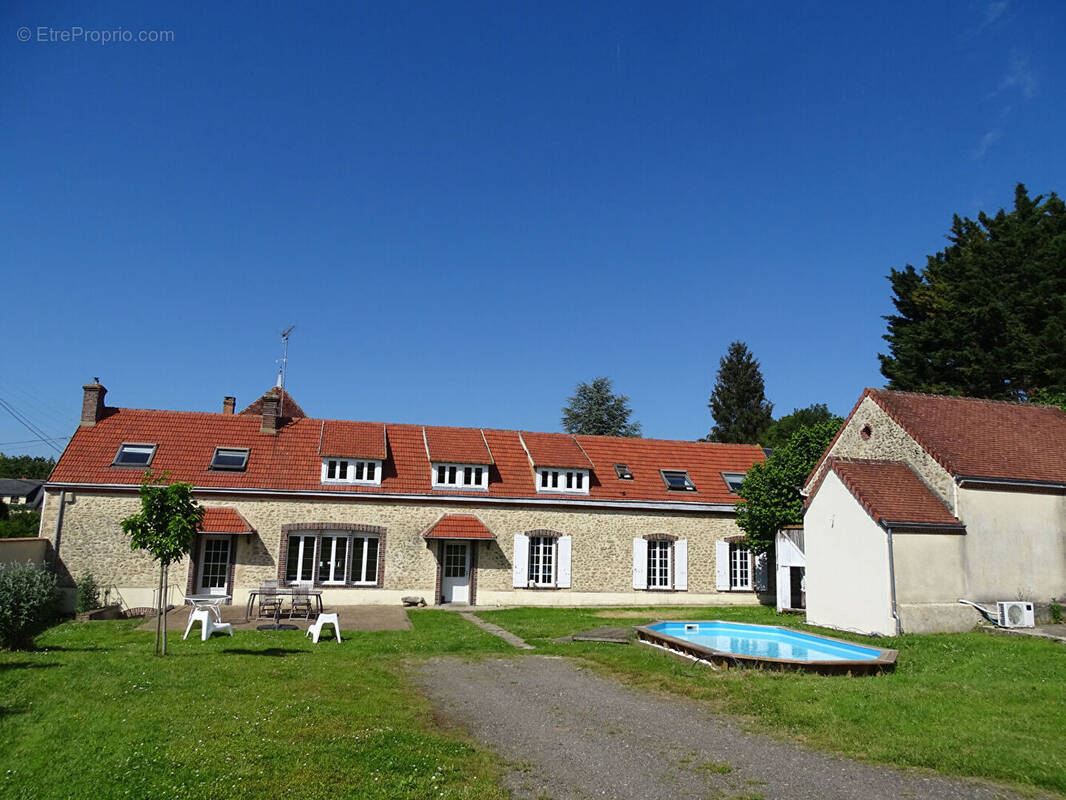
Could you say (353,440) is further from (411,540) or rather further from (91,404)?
(91,404)

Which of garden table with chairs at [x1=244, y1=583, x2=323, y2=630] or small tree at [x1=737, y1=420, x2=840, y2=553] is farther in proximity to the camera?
small tree at [x1=737, y1=420, x2=840, y2=553]

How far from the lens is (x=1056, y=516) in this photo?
1833cm

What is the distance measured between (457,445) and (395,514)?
367 centimetres

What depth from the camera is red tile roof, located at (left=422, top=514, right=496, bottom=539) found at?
23.0 m

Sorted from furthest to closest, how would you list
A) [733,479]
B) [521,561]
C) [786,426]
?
1. [786,426]
2. [733,479]
3. [521,561]

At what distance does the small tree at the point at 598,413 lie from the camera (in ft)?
178

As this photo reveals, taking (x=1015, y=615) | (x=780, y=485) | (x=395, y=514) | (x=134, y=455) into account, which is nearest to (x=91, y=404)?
(x=134, y=455)

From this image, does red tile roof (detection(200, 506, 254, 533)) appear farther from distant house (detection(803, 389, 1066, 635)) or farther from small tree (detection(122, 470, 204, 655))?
distant house (detection(803, 389, 1066, 635))

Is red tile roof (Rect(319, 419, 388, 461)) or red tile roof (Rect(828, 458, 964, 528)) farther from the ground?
red tile roof (Rect(319, 419, 388, 461))

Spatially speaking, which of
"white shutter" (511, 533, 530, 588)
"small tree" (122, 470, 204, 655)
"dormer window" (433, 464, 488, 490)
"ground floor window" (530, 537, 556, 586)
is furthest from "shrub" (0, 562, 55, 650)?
"ground floor window" (530, 537, 556, 586)

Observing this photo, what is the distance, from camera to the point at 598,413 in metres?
54.4

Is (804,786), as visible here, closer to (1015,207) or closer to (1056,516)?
(1056,516)

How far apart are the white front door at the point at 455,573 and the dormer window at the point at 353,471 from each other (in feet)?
10.7

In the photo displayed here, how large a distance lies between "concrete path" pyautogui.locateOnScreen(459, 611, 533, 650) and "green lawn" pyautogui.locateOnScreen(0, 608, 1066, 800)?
0.90 m
